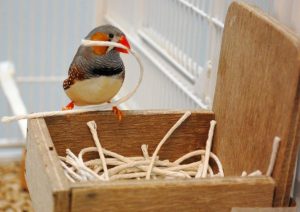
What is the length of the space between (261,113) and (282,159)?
0.07 meters

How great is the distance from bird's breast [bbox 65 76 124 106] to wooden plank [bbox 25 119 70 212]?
0.07 m

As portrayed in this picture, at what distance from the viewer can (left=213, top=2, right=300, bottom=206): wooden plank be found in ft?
2.28

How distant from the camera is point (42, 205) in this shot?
27.3 inches

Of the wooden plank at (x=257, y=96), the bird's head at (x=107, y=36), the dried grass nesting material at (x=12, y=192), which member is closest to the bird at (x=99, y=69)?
the bird's head at (x=107, y=36)

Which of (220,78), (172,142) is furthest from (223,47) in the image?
(172,142)

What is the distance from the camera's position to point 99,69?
0.81m

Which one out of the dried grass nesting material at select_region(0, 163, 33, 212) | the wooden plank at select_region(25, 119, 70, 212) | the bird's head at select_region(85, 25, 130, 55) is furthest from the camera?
the dried grass nesting material at select_region(0, 163, 33, 212)

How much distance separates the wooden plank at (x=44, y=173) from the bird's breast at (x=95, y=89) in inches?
2.9

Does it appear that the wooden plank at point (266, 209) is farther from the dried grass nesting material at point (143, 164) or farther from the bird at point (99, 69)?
the bird at point (99, 69)

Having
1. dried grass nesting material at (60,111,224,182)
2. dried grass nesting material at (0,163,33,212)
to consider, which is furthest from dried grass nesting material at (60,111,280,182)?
dried grass nesting material at (0,163,33,212)

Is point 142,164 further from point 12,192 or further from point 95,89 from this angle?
point 12,192

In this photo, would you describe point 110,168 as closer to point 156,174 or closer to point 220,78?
point 156,174

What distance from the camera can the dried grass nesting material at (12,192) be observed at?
1.61 meters

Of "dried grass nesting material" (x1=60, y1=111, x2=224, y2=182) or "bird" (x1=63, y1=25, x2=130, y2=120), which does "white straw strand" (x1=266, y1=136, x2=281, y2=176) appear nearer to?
"dried grass nesting material" (x1=60, y1=111, x2=224, y2=182)
